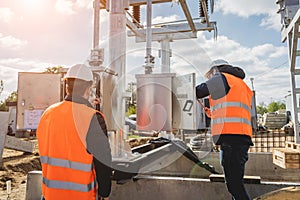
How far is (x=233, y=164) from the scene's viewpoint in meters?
2.84

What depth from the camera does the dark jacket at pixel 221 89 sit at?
113 inches

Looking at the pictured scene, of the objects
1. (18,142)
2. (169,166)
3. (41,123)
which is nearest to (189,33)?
(169,166)

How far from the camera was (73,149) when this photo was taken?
2.04 meters

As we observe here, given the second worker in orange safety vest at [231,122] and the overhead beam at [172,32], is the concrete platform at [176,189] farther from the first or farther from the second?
the overhead beam at [172,32]

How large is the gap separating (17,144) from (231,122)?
27.9ft

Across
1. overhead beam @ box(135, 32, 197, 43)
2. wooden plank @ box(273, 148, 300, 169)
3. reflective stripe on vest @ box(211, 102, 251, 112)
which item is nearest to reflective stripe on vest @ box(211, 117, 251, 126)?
reflective stripe on vest @ box(211, 102, 251, 112)

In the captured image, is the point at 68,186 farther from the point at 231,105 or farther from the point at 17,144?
the point at 17,144

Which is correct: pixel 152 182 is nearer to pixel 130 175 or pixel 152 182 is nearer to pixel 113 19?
pixel 130 175

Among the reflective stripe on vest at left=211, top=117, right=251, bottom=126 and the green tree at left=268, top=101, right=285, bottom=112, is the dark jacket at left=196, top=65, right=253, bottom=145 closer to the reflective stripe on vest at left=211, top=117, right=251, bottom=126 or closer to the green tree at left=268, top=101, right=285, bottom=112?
the reflective stripe on vest at left=211, top=117, right=251, bottom=126

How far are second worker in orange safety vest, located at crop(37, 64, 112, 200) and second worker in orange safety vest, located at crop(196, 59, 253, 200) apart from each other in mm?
1408

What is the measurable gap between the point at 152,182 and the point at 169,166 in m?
2.36

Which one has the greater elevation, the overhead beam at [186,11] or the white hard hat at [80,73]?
the overhead beam at [186,11]

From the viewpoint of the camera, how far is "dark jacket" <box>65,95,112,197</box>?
208cm

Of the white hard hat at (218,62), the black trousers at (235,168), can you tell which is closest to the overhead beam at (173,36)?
the white hard hat at (218,62)
